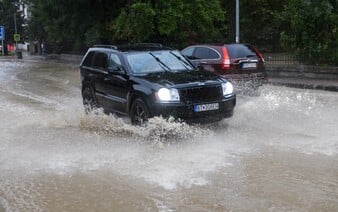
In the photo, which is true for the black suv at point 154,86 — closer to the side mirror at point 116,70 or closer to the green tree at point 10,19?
the side mirror at point 116,70

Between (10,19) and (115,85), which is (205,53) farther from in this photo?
(10,19)

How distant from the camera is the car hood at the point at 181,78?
9016mm

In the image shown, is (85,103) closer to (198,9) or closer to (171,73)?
(171,73)

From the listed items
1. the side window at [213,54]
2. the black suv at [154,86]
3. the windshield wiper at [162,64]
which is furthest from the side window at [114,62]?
the side window at [213,54]

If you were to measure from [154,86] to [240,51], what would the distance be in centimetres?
613

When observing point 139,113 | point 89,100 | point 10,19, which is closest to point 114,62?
point 139,113

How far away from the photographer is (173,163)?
743 cm

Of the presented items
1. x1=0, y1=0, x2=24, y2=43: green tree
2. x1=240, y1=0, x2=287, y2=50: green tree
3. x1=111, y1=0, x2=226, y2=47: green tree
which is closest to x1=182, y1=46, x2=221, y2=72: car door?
x1=240, y1=0, x2=287, y2=50: green tree

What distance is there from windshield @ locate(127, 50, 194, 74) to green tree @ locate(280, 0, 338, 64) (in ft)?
32.8

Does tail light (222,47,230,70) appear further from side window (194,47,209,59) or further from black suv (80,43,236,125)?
black suv (80,43,236,125)

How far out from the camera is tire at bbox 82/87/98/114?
11.5m

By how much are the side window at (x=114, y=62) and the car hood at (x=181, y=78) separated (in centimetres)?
96

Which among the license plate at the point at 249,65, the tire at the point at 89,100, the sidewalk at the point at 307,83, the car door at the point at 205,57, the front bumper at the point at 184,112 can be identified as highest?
the car door at the point at 205,57

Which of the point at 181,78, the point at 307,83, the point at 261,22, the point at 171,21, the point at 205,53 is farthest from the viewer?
the point at 261,22
